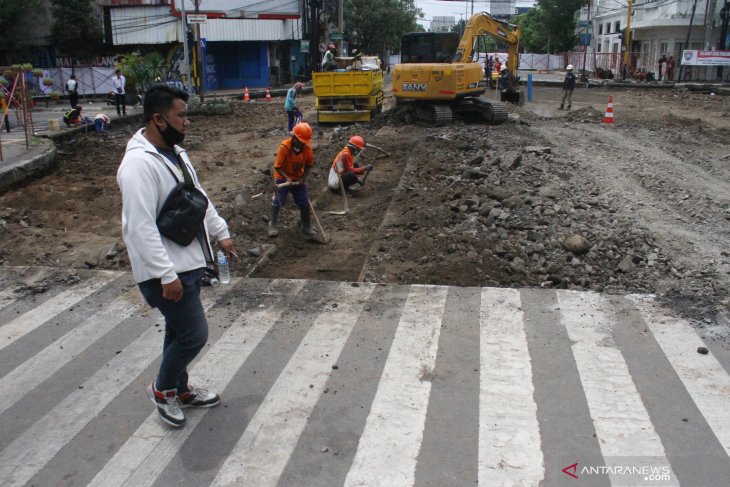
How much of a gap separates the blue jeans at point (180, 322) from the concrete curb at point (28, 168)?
10.4m

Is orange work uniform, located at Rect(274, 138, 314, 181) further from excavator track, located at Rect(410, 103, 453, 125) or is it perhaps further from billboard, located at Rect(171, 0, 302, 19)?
billboard, located at Rect(171, 0, 302, 19)

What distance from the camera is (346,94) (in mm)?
20297

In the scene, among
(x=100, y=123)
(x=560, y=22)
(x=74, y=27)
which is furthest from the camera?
(x=560, y=22)

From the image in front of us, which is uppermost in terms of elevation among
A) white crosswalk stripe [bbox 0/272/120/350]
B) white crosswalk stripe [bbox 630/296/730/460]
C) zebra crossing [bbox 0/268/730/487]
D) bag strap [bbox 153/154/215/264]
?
bag strap [bbox 153/154/215/264]

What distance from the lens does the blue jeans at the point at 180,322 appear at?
3.78 metres

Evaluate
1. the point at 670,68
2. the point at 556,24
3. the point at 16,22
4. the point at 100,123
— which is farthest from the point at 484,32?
the point at 556,24

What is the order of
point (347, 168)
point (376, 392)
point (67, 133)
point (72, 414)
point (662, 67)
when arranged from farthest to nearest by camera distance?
point (662, 67), point (67, 133), point (347, 168), point (376, 392), point (72, 414)

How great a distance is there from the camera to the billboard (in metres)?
35.9

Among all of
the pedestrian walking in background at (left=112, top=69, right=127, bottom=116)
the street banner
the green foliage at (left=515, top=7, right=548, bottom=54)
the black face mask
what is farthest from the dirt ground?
the green foliage at (left=515, top=7, right=548, bottom=54)

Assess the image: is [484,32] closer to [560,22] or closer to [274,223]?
[274,223]

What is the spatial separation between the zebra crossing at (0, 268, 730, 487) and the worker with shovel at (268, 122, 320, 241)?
→ 259cm

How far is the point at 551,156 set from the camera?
1330cm

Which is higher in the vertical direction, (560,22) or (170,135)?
(560,22)

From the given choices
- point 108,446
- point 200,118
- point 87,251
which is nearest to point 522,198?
point 87,251
